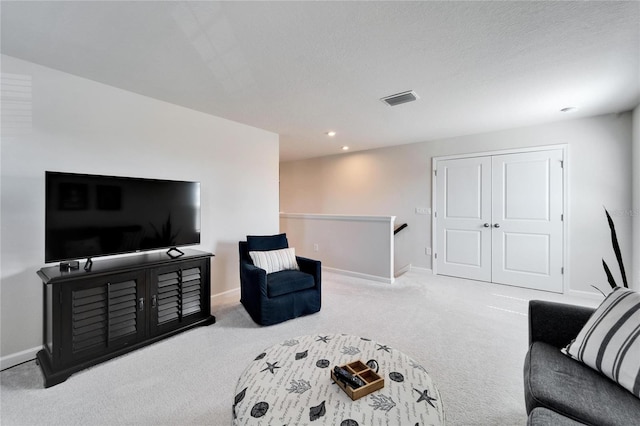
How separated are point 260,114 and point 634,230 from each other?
4.75 meters

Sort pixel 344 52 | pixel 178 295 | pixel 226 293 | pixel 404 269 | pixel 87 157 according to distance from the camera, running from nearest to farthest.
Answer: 1. pixel 344 52
2. pixel 87 157
3. pixel 178 295
4. pixel 226 293
5. pixel 404 269

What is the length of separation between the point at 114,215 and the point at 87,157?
2.16 feet

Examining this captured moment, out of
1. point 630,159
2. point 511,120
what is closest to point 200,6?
point 511,120

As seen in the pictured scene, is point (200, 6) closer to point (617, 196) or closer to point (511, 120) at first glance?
point (511, 120)

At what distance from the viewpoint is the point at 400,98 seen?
292 centimetres

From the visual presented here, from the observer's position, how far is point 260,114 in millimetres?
3391

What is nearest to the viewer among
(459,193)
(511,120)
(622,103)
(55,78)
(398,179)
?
(55,78)

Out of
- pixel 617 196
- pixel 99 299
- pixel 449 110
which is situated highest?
pixel 449 110

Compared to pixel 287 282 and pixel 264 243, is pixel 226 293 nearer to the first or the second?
pixel 264 243

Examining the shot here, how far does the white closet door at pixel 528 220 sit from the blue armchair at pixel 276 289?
9.99 ft

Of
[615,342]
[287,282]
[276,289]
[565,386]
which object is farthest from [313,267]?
[615,342]

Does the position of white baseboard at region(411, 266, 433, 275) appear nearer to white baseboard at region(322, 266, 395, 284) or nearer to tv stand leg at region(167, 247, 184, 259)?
white baseboard at region(322, 266, 395, 284)

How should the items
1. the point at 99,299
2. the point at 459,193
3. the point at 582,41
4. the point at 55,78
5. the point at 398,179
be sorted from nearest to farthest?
the point at 582,41 → the point at 99,299 → the point at 55,78 → the point at 459,193 → the point at 398,179

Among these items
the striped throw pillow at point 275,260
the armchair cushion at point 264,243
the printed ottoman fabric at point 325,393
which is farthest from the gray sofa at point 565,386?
the armchair cushion at point 264,243
